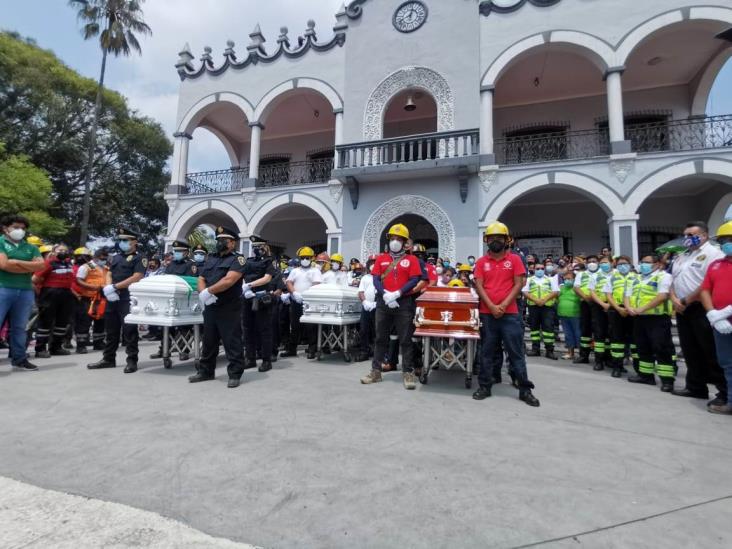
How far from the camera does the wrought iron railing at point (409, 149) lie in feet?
35.2

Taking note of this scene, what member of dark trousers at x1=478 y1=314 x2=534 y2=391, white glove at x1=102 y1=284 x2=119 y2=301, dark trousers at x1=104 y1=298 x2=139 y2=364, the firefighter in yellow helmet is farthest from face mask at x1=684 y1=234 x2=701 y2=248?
white glove at x1=102 y1=284 x2=119 y2=301

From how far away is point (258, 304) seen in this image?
5328mm

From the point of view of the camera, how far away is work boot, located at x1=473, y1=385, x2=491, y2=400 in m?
4.13

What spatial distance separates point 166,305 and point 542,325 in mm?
6582

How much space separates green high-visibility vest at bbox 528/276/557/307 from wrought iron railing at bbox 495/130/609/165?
18.9ft

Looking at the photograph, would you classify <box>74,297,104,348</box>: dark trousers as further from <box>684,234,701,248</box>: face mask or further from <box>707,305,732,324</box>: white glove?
<box>684,234,701,248</box>: face mask

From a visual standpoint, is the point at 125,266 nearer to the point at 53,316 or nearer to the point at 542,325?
the point at 53,316

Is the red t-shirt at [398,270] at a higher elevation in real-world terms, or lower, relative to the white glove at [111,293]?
higher

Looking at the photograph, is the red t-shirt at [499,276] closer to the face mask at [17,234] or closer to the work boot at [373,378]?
the work boot at [373,378]

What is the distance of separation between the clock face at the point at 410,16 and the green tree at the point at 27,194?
14534 millimetres

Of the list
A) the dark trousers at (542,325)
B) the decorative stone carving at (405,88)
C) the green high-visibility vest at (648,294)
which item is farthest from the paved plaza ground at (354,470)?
the decorative stone carving at (405,88)

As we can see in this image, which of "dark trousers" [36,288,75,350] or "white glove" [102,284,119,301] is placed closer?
"white glove" [102,284,119,301]

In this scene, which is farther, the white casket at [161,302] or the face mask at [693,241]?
the white casket at [161,302]

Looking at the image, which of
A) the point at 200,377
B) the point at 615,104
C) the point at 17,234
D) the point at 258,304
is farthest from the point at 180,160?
the point at 615,104
